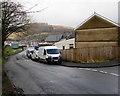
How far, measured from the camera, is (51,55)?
79.0ft

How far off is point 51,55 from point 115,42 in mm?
10111

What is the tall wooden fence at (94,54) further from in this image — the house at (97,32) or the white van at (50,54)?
the house at (97,32)

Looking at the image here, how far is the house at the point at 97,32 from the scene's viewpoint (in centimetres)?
2859

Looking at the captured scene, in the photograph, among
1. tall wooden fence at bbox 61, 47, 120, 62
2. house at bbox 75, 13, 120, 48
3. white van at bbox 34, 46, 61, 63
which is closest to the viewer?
tall wooden fence at bbox 61, 47, 120, 62

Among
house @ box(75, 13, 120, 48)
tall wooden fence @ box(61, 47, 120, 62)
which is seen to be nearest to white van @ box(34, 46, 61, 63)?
tall wooden fence @ box(61, 47, 120, 62)

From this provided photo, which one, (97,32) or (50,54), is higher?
(97,32)

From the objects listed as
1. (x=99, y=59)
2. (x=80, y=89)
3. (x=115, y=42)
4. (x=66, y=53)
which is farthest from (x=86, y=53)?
(x=80, y=89)

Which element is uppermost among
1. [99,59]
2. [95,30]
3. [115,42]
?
[95,30]

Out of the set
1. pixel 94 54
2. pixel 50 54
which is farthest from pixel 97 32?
pixel 50 54

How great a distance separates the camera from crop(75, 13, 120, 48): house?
28589 millimetres

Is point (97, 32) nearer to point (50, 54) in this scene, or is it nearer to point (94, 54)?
point (94, 54)

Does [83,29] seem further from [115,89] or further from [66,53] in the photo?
[115,89]

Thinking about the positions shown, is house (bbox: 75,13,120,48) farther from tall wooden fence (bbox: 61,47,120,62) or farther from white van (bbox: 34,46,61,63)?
white van (bbox: 34,46,61,63)

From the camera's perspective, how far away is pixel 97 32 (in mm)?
29922
